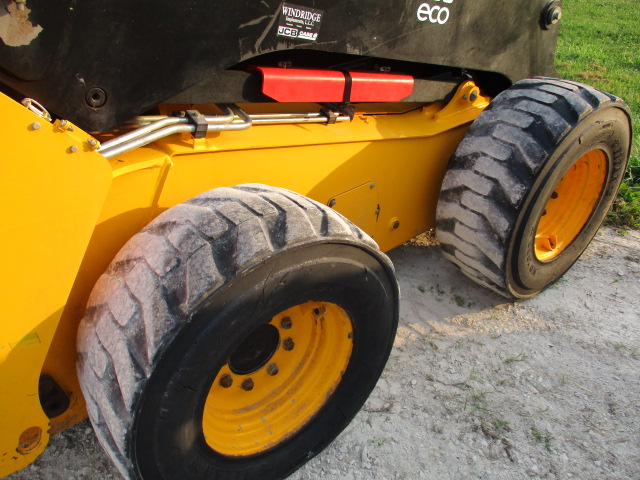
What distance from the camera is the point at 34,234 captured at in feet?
4.97

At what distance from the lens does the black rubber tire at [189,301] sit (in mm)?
1590

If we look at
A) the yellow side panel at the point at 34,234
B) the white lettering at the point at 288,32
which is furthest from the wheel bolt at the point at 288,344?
the white lettering at the point at 288,32

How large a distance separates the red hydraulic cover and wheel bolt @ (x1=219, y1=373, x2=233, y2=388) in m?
1.05

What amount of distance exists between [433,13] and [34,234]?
71.5 inches

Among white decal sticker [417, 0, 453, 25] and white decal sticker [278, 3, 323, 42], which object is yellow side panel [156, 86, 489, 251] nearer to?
white decal sticker [278, 3, 323, 42]

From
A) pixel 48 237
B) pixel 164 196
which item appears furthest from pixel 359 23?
pixel 48 237

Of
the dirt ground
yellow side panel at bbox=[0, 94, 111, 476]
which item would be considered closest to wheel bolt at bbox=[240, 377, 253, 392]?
the dirt ground

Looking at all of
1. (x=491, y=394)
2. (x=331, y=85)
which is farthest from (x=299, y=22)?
(x=491, y=394)

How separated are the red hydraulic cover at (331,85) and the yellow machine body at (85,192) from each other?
0.15 meters

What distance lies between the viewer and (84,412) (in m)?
2.04

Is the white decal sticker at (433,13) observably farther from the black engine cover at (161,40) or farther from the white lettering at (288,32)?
the white lettering at (288,32)

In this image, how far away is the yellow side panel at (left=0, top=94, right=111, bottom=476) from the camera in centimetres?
145

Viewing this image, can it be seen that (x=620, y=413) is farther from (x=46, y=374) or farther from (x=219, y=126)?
(x=46, y=374)

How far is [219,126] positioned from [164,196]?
0.31 meters
